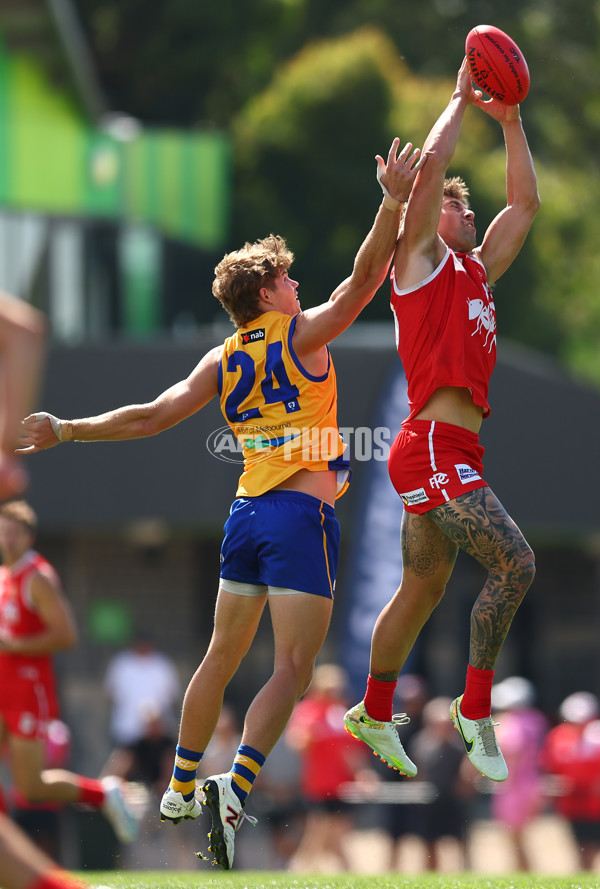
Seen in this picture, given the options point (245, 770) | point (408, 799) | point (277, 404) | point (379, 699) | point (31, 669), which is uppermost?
point (277, 404)

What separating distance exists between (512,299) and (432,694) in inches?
356

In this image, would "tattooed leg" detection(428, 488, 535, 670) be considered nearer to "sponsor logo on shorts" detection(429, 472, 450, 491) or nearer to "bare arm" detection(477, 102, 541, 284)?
"sponsor logo on shorts" detection(429, 472, 450, 491)

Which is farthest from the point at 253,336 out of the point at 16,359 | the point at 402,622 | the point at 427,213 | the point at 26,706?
the point at 26,706

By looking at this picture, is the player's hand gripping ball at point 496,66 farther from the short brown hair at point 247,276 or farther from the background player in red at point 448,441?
the short brown hair at point 247,276

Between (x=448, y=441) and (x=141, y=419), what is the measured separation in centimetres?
135

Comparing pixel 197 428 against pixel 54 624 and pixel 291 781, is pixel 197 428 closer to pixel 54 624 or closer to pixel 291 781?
pixel 291 781

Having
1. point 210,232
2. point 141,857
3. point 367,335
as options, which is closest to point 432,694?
point 367,335

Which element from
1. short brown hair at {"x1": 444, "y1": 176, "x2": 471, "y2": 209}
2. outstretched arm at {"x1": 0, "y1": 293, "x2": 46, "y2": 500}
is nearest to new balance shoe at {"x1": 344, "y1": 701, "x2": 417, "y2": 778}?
short brown hair at {"x1": 444, "y1": 176, "x2": 471, "y2": 209}

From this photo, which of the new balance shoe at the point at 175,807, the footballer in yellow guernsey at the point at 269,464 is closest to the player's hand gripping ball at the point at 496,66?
the footballer in yellow guernsey at the point at 269,464

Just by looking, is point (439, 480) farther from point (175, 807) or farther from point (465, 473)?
point (175, 807)

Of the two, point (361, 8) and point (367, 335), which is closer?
point (367, 335)

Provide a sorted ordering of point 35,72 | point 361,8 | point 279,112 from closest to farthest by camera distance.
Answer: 1. point 35,72
2. point 279,112
3. point 361,8

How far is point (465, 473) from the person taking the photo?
5551mm

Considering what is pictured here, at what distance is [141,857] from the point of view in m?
11.1
